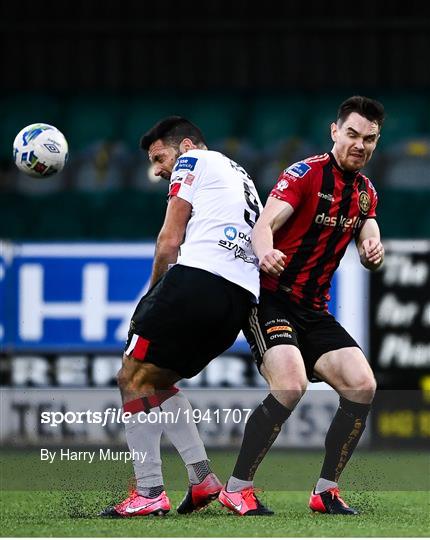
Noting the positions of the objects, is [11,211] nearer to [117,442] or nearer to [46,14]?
[46,14]

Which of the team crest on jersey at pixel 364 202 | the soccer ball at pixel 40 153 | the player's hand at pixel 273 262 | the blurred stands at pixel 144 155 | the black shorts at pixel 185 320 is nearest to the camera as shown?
the player's hand at pixel 273 262

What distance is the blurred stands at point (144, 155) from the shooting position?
12.1 meters

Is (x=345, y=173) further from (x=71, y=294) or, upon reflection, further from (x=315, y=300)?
(x=71, y=294)

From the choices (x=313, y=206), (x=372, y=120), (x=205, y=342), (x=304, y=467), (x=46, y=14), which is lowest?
(x=304, y=467)

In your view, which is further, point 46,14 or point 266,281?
point 46,14

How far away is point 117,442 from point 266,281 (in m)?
2.19

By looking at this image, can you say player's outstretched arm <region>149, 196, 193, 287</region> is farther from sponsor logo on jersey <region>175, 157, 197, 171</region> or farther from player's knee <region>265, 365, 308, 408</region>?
player's knee <region>265, 365, 308, 408</region>

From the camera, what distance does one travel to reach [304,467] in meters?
8.77

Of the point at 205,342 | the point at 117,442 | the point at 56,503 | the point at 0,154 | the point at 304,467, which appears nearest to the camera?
the point at 205,342

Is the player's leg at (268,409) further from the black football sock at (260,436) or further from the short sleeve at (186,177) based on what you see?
the short sleeve at (186,177)

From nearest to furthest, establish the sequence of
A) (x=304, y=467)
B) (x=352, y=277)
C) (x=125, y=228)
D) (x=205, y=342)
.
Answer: (x=205, y=342), (x=304, y=467), (x=352, y=277), (x=125, y=228)

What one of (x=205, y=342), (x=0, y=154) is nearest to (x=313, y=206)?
(x=205, y=342)

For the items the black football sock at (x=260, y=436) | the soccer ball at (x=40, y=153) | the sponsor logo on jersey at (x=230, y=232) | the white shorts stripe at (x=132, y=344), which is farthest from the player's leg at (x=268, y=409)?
the soccer ball at (x=40, y=153)

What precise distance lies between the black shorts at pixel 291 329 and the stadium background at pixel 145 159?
3297mm
